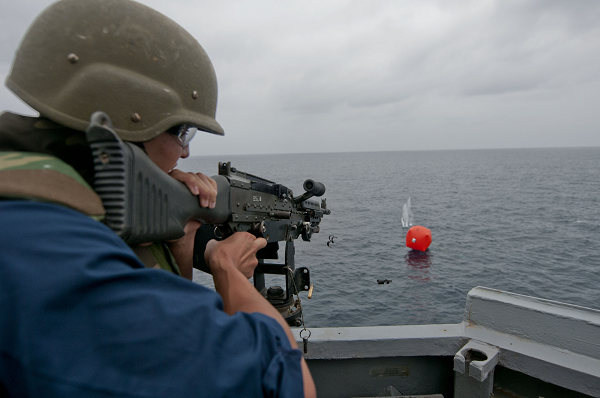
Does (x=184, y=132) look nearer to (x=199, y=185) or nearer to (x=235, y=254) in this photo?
(x=199, y=185)

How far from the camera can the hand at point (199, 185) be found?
1980 mm

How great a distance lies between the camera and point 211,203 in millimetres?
2285

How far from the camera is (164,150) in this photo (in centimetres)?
172

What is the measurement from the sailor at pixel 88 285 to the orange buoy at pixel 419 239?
28.7 metres

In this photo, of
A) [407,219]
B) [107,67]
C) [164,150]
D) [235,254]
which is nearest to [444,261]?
[407,219]

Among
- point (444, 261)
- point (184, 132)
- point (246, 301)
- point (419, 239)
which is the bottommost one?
point (444, 261)

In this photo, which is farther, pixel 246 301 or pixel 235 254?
pixel 235 254

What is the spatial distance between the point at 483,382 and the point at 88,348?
402 centimetres

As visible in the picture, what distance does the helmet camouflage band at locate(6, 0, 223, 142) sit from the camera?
1355 mm

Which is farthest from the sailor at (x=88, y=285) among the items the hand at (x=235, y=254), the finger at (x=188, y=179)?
the finger at (x=188, y=179)

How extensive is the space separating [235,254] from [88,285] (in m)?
1.13

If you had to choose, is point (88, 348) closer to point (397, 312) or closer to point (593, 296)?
point (397, 312)

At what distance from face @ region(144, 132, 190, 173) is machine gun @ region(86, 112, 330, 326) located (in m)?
0.07

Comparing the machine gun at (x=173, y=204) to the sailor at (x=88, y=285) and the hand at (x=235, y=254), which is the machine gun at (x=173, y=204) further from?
the hand at (x=235, y=254)
